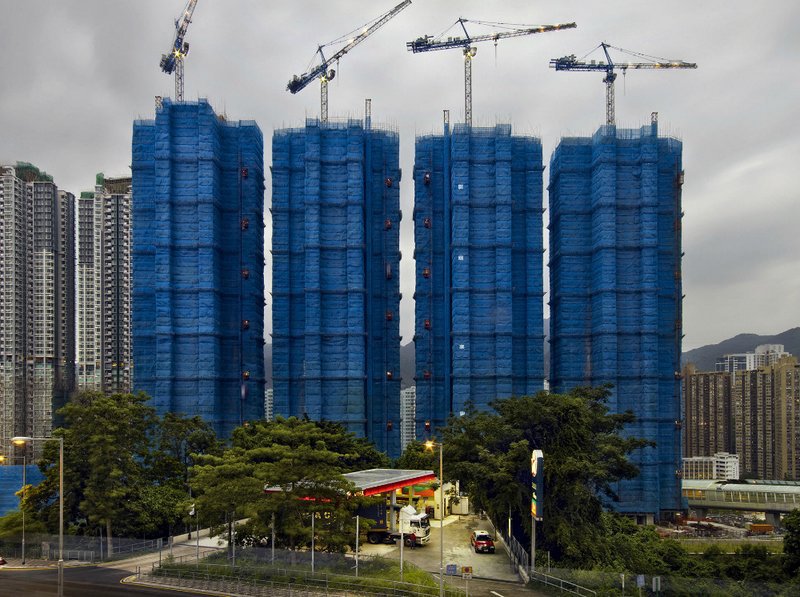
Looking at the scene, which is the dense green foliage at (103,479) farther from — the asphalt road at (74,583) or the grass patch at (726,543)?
the grass patch at (726,543)

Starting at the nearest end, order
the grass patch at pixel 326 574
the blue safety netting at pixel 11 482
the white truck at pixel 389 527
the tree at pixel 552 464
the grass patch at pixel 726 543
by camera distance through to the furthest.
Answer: the grass patch at pixel 326 574 < the tree at pixel 552 464 < the white truck at pixel 389 527 < the grass patch at pixel 726 543 < the blue safety netting at pixel 11 482

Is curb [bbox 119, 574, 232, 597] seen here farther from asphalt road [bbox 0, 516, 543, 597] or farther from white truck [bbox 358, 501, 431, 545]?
white truck [bbox 358, 501, 431, 545]

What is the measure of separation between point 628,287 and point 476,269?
2065 cm

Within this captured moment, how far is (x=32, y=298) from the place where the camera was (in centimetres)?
12294

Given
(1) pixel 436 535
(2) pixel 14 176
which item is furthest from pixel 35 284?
(1) pixel 436 535

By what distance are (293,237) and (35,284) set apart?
56.5 meters

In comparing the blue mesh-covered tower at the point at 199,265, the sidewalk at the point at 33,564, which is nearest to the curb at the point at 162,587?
the sidewalk at the point at 33,564

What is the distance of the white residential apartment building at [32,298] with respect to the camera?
11594 centimetres

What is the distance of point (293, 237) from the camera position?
9888cm

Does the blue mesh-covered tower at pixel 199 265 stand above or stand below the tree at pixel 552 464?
above

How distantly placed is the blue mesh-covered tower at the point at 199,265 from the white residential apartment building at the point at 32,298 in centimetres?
3714

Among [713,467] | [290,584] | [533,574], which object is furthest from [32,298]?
[713,467]

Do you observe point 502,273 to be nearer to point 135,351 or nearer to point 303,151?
point 303,151

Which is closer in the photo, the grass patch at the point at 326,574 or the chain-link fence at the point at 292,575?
the grass patch at the point at 326,574
